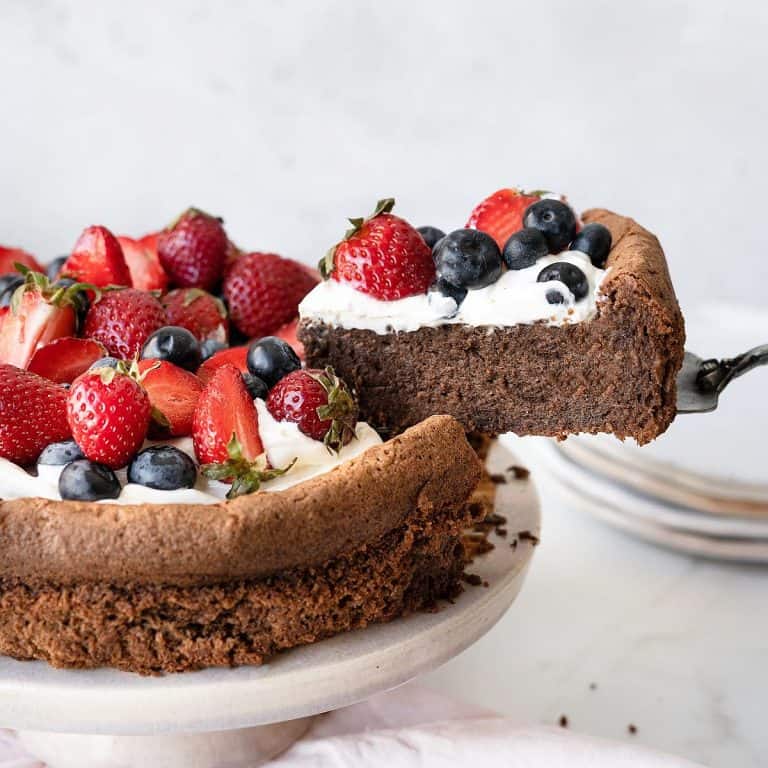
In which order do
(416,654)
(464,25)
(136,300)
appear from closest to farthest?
(416,654) → (136,300) → (464,25)

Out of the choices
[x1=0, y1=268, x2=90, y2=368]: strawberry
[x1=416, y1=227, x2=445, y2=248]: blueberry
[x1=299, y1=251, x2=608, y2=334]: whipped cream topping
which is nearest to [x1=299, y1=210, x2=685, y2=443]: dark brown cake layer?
[x1=299, y1=251, x2=608, y2=334]: whipped cream topping

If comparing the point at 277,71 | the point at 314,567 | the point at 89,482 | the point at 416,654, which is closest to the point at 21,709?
the point at 89,482

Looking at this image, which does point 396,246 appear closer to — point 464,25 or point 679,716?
point 679,716

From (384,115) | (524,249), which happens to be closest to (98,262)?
(524,249)

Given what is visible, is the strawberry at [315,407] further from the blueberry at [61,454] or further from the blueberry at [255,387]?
the blueberry at [61,454]

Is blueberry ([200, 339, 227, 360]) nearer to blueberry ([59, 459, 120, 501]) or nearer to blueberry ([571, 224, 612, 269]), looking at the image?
blueberry ([59, 459, 120, 501])

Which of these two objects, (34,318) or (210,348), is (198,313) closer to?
(210,348)
